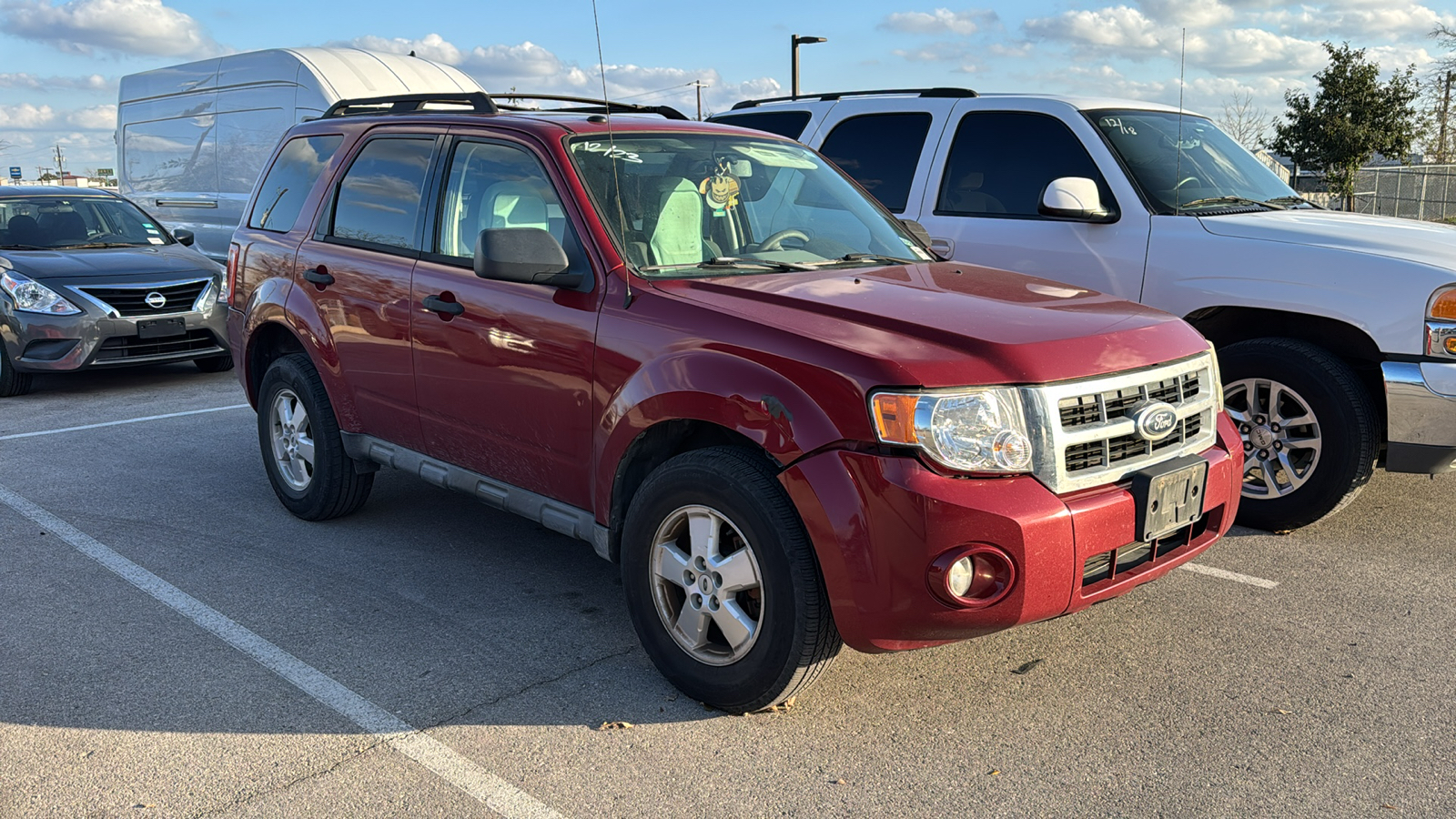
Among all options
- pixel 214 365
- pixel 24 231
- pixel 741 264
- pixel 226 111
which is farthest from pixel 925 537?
pixel 226 111

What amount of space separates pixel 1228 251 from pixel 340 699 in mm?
4310

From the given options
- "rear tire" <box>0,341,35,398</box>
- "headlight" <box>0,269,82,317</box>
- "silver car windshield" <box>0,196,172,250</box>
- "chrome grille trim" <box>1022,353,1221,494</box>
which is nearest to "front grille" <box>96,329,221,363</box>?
"headlight" <box>0,269,82,317</box>

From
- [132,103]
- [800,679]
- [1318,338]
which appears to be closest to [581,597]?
[800,679]

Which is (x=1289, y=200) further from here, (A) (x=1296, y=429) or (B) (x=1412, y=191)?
(B) (x=1412, y=191)

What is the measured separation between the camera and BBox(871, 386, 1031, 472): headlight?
3.08 metres

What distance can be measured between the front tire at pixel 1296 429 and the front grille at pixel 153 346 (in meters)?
8.10

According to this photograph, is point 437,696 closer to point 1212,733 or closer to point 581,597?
point 581,597

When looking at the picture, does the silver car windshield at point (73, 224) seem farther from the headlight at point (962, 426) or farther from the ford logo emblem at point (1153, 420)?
the ford logo emblem at point (1153, 420)

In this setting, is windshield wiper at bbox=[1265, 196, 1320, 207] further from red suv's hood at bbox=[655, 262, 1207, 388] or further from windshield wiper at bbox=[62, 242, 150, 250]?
windshield wiper at bbox=[62, 242, 150, 250]

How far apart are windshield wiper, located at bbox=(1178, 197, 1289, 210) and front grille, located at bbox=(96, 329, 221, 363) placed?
7836 millimetres

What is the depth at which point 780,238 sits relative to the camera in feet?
14.3

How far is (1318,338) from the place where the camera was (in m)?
5.29

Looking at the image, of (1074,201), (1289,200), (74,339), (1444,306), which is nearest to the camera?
(1444,306)

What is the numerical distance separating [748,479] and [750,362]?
345mm
